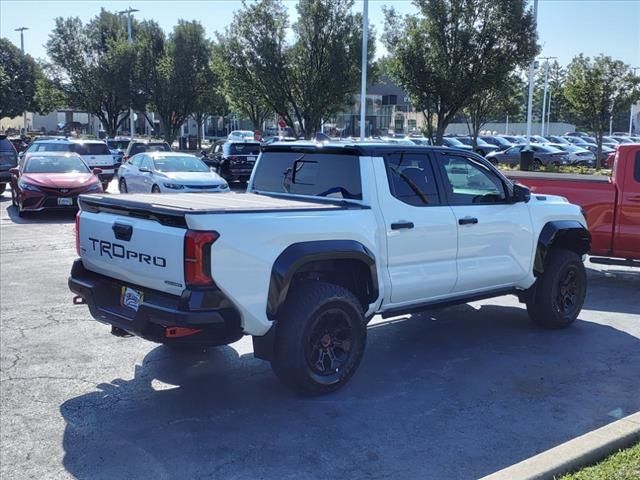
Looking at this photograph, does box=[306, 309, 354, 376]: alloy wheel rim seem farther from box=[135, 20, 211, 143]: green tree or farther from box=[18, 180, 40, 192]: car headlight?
box=[135, 20, 211, 143]: green tree

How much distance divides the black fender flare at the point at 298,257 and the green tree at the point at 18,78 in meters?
57.6

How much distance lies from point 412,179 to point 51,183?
11908mm

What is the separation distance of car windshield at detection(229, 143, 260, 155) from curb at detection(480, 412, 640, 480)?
824 inches

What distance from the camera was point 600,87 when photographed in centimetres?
3150

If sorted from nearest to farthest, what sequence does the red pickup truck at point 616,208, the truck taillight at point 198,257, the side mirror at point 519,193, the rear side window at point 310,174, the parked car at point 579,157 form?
1. the truck taillight at point 198,257
2. the rear side window at point 310,174
3. the side mirror at point 519,193
4. the red pickup truck at point 616,208
5. the parked car at point 579,157

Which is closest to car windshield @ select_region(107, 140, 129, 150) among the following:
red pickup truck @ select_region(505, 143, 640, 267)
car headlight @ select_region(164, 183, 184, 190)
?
car headlight @ select_region(164, 183, 184, 190)

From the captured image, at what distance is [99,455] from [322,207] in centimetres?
232

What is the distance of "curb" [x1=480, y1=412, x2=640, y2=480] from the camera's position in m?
3.66

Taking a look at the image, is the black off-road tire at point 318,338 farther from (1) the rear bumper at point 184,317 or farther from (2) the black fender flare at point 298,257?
(1) the rear bumper at point 184,317

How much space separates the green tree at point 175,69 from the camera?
122 ft

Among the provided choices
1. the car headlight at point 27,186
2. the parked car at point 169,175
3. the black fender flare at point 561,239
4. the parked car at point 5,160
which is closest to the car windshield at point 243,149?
the parked car at point 169,175

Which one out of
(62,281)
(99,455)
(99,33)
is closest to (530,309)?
(99,455)

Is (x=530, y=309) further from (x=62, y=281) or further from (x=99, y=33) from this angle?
(x=99, y=33)

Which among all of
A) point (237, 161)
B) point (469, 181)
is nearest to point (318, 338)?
point (469, 181)
